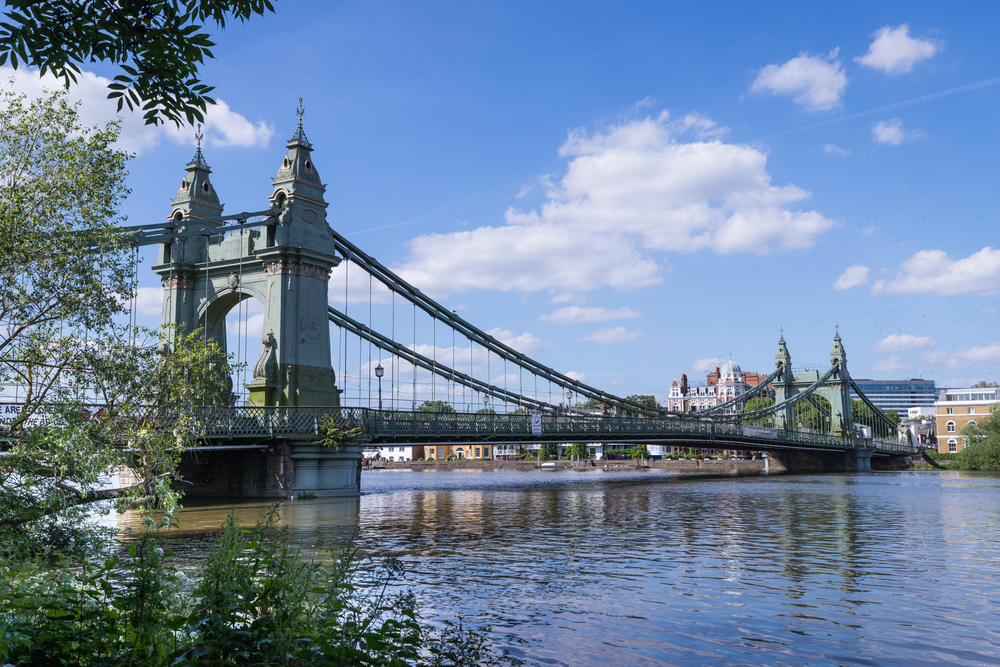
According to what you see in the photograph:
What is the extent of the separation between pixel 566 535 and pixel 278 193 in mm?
17803

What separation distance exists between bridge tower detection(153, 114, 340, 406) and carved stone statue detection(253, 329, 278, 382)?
0.04 metres

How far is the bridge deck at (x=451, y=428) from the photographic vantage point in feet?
89.0

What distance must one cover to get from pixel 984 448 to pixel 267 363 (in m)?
62.0

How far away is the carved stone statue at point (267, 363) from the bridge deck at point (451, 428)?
1.32 metres

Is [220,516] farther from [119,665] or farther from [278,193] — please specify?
[119,665]

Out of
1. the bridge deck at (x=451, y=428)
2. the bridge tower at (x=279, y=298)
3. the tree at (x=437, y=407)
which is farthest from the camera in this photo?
the tree at (x=437, y=407)

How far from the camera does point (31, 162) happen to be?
33.1ft

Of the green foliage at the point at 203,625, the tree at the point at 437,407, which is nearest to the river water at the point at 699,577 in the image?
the green foliage at the point at 203,625

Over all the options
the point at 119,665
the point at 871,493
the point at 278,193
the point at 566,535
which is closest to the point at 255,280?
the point at 278,193

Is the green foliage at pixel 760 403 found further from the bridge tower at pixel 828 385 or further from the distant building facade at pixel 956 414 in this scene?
the bridge tower at pixel 828 385

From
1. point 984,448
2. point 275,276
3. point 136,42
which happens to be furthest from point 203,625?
point 984,448

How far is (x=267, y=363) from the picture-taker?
28.2 m

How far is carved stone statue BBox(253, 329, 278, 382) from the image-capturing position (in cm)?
2803

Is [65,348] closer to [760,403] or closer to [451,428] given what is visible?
[451,428]
